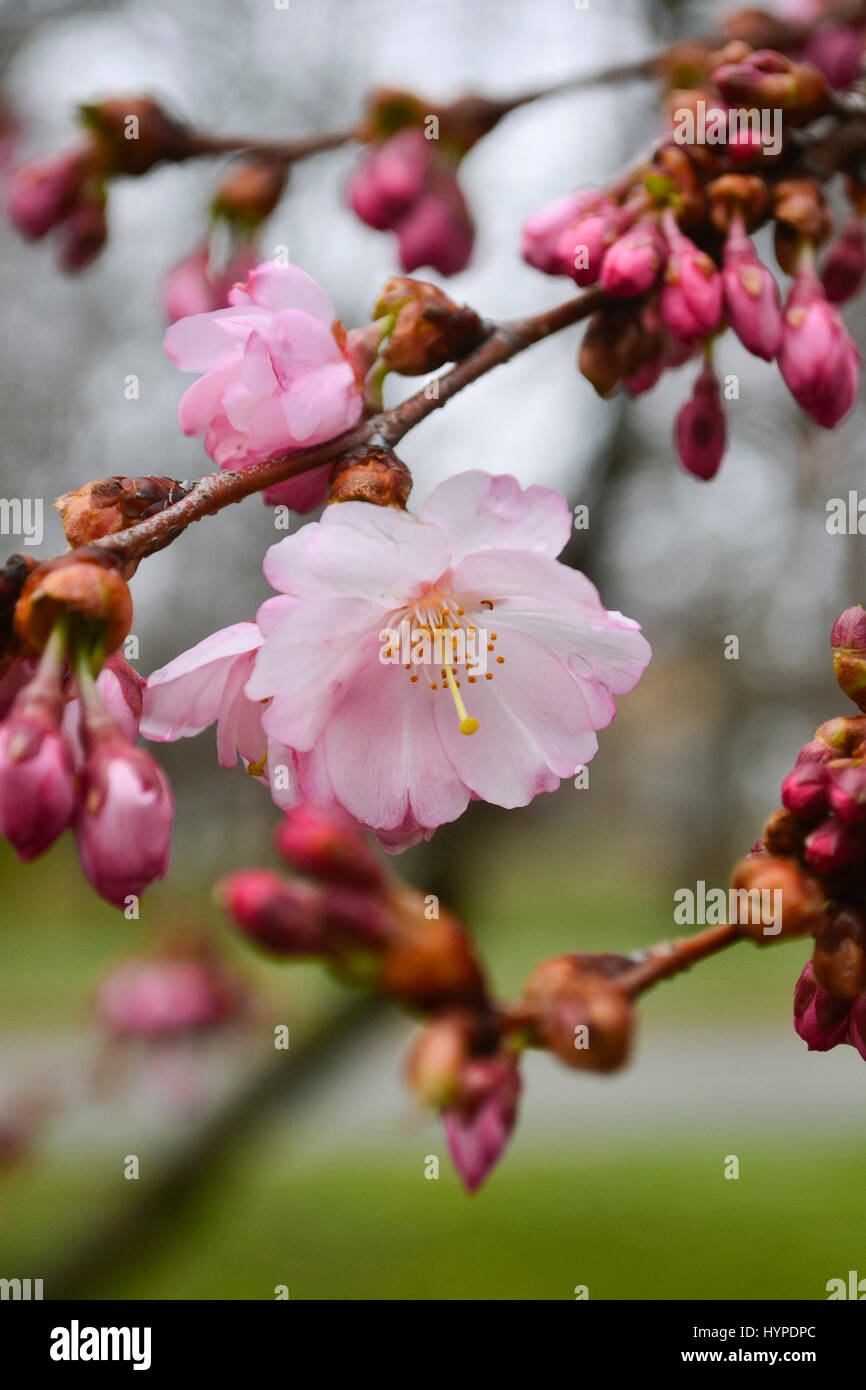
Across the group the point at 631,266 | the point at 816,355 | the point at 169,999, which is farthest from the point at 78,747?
the point at 169,999

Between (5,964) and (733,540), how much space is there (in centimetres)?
1557

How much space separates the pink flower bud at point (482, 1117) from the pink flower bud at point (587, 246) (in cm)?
84

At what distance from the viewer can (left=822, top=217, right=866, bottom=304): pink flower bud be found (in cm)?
147

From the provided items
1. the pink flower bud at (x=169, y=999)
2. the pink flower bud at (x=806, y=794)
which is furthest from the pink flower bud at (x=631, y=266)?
the pink flower bud at (x=169, y=999)

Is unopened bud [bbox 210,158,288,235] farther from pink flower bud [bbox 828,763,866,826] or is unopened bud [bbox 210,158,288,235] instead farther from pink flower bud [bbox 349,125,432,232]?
pink flower bud [bbox 828,763,866,826]

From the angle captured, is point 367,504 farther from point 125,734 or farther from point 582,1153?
point 582,1153

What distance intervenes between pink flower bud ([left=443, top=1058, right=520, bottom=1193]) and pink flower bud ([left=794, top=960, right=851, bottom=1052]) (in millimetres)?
313

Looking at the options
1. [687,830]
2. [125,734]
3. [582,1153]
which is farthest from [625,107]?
[687,830]

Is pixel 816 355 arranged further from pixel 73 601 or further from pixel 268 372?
pixel 73 601

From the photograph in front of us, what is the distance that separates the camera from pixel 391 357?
40.7 inches

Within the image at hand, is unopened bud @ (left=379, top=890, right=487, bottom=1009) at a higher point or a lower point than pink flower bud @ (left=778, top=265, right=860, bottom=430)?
lower

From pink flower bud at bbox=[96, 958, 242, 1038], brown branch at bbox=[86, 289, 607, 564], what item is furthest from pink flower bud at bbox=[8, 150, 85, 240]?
pink flower bud at bbox=[96, 958, 242, 1038]

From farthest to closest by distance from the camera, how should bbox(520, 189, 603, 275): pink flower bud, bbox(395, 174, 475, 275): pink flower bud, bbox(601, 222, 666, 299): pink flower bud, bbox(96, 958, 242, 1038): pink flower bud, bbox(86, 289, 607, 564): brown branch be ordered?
bbox(96, 958, 242, 1038): pink flower bud → bbox(395, 174, 475, 275): pink flower bud → bbox(520, 189, 603, 275): pink flower bud → bbox(601, 222, 666, 299): pink flower bud → bbox(86, 289, 607, 564): brown branch

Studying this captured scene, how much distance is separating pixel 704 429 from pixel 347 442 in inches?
24.3
